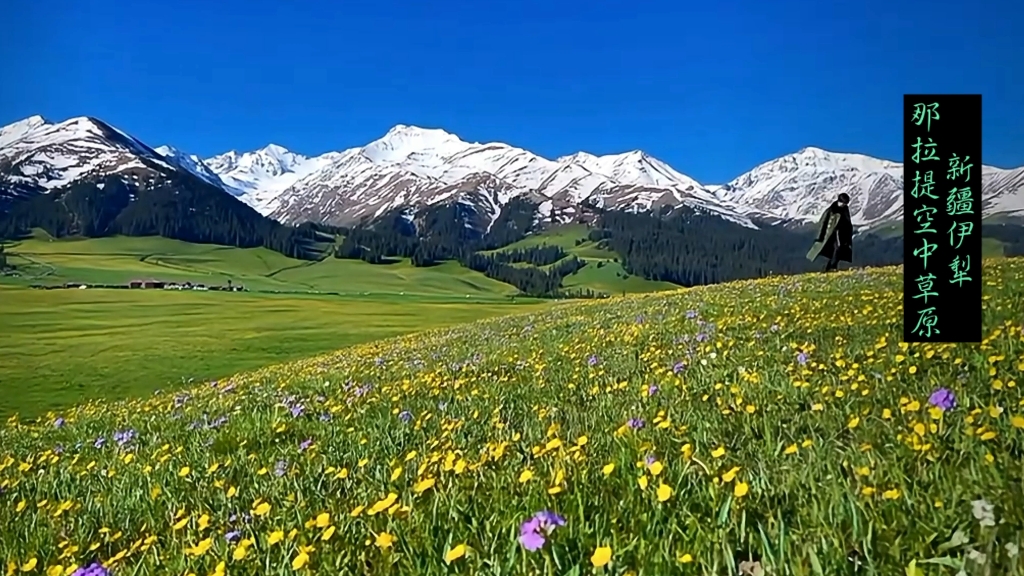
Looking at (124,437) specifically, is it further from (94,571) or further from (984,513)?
(984,513)

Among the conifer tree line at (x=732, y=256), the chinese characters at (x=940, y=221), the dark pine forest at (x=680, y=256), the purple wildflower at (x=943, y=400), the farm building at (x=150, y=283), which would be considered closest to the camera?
the purple wildflower at (x=943, y=400)

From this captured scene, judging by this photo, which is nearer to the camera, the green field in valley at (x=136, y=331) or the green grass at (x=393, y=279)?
the green field in valley at (x=136, y=331)

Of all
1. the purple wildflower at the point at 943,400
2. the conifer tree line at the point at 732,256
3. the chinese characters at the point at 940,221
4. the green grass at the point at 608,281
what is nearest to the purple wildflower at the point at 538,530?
the purple wildflower at the point at 943,400

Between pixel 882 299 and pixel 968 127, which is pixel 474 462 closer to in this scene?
pixel 968 127

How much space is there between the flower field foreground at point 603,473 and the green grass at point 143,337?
745 inches

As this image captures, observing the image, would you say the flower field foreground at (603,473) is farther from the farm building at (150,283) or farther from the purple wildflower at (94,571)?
the farm building at (150,283)

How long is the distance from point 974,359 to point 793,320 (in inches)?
160

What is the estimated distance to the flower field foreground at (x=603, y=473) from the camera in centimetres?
226

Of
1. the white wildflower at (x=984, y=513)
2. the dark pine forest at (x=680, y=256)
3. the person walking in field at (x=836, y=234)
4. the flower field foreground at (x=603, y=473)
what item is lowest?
the flower field foreground at (x=603, y=473)

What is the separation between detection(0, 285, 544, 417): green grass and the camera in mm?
24750

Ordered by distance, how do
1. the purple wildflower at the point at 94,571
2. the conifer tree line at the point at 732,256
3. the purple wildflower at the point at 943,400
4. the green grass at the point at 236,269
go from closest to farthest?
1. the purple wildflower at the point at 94,571
2. the purple wildflower at the point at 943,400
3. the conifer tree line at the point at 732,256
4. the green grass at the point at 236,269

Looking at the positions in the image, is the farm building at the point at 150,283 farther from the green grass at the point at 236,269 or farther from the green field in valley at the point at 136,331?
the green field in valley at the point at 136,331

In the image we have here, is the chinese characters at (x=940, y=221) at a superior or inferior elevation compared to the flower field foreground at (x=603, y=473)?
superior

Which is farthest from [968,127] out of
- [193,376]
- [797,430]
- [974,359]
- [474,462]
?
[193,376]
